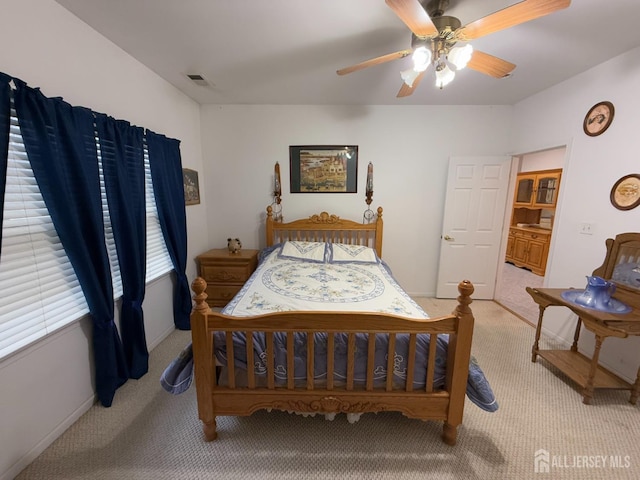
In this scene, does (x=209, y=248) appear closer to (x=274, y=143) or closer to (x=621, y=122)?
(x=274, y=143)

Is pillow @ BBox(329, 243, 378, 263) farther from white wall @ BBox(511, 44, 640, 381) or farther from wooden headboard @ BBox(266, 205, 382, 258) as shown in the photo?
white wall @ BBox(511, 44, 640, 381)

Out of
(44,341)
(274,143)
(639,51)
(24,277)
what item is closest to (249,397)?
(44,341)

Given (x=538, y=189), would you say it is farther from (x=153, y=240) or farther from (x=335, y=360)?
(x=153, y=240)

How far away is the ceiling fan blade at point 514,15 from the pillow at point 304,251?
7.13ft

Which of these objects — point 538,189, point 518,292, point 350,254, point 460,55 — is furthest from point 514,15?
point 538,189

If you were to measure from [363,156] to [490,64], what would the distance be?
1.76 metres

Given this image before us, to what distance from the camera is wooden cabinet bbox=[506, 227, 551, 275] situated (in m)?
4.55

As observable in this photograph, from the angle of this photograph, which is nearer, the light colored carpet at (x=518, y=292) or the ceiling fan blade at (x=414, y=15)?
the ceiling fan blade at (x=414, y=15)

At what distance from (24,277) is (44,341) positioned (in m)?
0.37

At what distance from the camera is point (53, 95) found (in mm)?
1480

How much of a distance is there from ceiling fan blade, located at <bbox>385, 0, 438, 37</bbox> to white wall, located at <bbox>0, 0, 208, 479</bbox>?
1.85 metres

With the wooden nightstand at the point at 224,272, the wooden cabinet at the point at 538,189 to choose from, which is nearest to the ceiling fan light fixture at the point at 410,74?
the wooden nightstand at the point at 224,272

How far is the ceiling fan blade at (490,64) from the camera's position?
150cm

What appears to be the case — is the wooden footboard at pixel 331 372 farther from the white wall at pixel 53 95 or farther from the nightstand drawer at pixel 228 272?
the nightstand drawer at pixel 228 272
